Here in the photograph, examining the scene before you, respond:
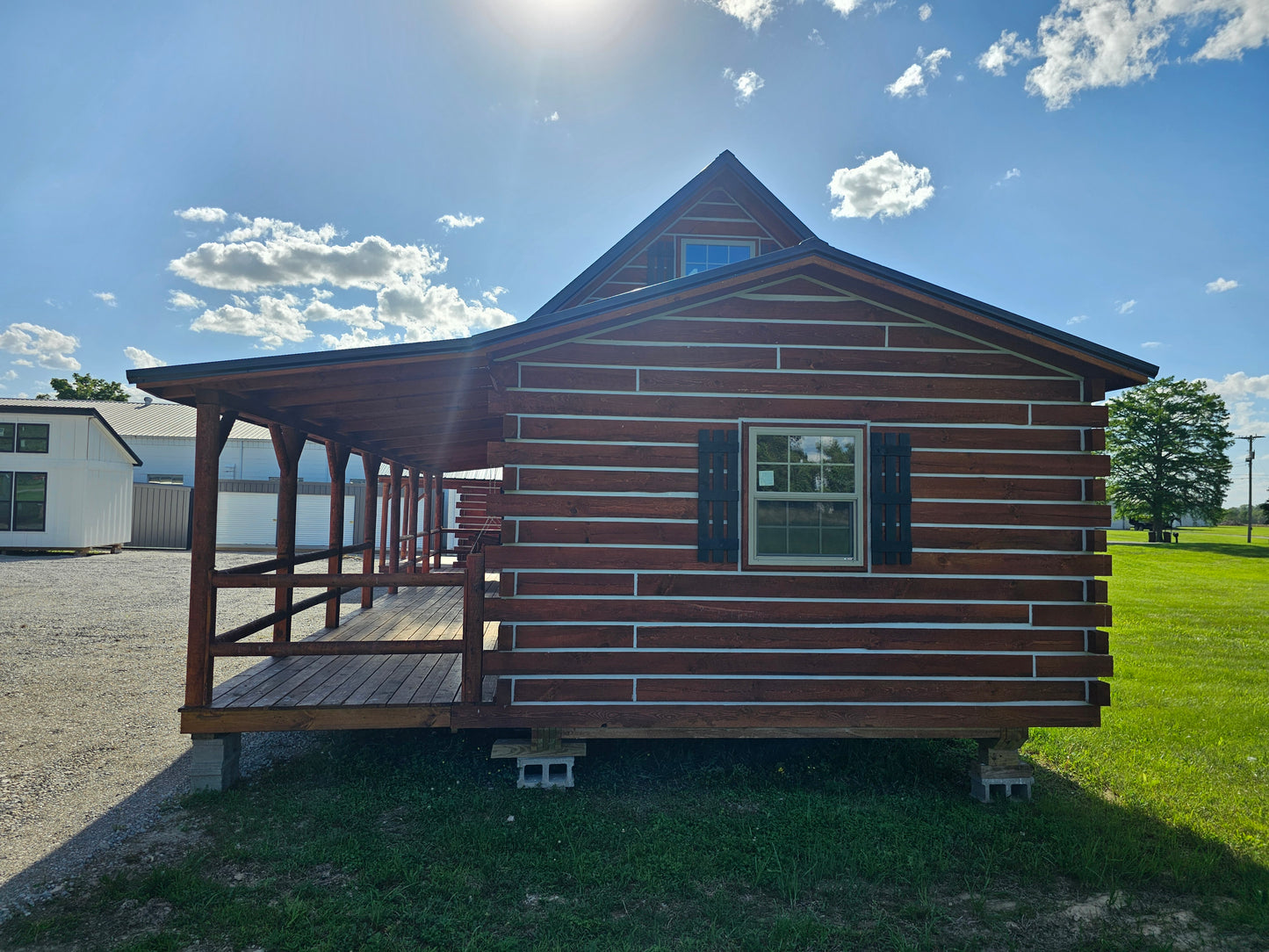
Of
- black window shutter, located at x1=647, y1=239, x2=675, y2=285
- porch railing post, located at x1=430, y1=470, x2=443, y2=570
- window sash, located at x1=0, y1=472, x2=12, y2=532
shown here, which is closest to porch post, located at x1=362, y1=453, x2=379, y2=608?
porch railing post, located at x1=430, y1=470, x2=443, y2=570

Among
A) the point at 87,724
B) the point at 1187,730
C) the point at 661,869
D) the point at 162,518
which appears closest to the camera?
the point at 661,869

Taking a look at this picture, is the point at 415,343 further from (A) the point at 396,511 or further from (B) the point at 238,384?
(A) the point at 396,511

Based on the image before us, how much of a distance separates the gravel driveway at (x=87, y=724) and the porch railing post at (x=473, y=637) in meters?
2.11

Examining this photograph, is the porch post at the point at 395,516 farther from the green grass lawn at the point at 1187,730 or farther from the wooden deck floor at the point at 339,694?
the green grass lawn at the point at 1187,730

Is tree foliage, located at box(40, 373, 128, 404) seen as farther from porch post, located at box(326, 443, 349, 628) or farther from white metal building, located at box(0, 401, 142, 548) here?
porch post, located at box(326, 443, 349, 628)

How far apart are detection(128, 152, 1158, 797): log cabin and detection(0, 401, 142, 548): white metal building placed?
2013 cm

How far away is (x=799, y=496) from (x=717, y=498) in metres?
0.64

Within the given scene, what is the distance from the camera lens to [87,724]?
636 centimetres

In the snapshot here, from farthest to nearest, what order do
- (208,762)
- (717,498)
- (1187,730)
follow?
(1187,730)
(717,498)
(208,762)

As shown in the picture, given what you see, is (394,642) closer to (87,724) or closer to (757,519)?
(757,519)

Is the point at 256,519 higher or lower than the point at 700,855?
higher

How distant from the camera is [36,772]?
5.23 metres

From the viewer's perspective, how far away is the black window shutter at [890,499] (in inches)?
197

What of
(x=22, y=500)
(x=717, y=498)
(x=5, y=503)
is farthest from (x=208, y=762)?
(x=5, y=503)
